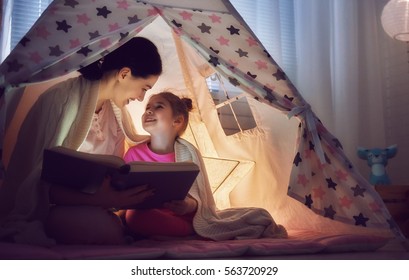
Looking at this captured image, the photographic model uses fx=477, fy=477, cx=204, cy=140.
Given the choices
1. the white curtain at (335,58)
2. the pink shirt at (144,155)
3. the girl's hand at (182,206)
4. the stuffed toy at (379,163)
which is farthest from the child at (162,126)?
the stuffed toy at (379,163)

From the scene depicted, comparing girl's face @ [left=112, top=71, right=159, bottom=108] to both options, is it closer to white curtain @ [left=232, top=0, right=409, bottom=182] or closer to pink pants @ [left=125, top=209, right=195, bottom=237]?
pink pants @ [left=125, top=209, right=195, bottom=237]

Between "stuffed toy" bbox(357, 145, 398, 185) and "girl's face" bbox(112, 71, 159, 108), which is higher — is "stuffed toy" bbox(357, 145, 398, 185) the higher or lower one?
the lower one

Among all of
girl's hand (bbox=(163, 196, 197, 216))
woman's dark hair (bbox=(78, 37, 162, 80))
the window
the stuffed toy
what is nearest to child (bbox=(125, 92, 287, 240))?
girl's hand (bbox=(163, 196, 197, 216))

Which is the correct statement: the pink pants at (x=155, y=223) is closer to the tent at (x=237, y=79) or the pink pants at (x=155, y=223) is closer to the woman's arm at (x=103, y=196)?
the woman's arm at (x=103, y=196)

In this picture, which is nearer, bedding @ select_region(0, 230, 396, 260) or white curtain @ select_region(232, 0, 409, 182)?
bedding @ select_region(0, 230, 396, 260)

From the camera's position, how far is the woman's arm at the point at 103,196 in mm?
1384

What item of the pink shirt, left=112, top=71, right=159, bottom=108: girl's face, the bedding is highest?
left=112, top=71, right=159, bottom=108: girl's face

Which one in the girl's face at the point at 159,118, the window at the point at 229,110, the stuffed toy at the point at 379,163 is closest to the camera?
the girl's face at the point at 159,118

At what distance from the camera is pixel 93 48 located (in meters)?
1.47

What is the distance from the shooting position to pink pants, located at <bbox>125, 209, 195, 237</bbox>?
1523 mm

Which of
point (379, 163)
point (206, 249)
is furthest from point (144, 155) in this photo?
point (379, 163)

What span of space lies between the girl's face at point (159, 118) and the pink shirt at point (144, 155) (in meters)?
0.07

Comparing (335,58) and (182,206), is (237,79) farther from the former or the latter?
(335,58)
